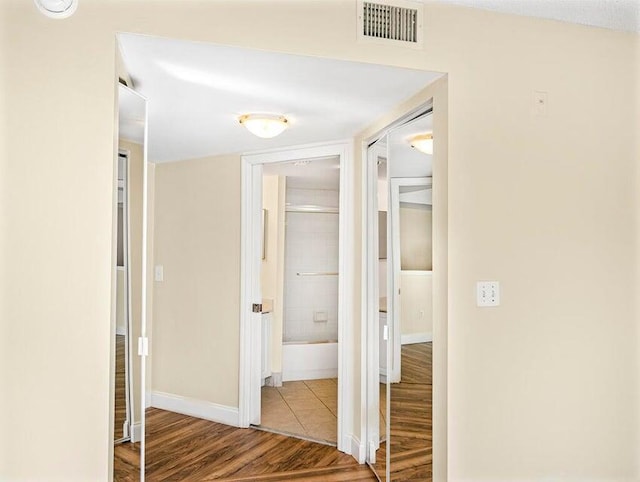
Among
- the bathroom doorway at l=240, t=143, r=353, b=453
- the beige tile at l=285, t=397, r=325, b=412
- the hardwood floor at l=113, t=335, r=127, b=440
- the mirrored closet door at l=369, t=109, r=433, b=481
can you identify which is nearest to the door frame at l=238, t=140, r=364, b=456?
the bathroom doorway at l=240, t=143, r=353, b=453

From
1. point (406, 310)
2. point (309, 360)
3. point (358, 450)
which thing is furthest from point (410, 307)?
point (309, 360)

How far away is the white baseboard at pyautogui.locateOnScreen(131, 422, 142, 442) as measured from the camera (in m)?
2.00

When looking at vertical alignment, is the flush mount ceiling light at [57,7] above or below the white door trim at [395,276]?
above

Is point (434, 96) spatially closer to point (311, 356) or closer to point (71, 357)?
point (71, 357)

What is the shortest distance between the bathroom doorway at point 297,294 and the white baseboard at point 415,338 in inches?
26.3

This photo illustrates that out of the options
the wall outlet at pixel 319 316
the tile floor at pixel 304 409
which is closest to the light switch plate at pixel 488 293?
the tile floor at pixel 304 409

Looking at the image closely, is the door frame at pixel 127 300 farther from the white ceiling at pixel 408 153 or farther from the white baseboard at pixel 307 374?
the white baseboard at pixel 307 374

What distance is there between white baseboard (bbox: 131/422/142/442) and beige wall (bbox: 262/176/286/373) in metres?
2.60

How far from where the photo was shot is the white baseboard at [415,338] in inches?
87.0

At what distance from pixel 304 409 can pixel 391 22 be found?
2.98m

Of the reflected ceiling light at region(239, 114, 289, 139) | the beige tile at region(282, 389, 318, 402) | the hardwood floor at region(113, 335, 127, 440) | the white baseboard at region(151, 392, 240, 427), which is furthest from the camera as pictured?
the beige tile at region(282, 389, 318, 402)

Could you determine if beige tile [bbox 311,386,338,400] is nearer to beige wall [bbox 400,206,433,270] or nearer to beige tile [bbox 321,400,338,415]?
beige tile [bbox 321,400,338,415]

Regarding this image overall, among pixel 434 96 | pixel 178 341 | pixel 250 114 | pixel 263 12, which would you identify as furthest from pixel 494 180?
pixel 178 341

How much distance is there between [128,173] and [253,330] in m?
1.90
